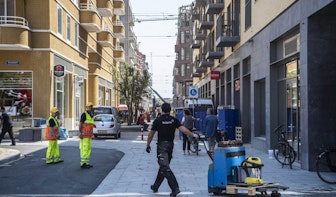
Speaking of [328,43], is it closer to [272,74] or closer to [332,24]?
[332,24]

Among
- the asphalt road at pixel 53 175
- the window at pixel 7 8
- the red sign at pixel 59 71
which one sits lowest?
the asphalt road at pixel 53 175

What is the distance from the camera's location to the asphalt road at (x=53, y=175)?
9.73 meters

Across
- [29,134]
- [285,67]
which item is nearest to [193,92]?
[285,67]

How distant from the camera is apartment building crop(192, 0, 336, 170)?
12.0 meters

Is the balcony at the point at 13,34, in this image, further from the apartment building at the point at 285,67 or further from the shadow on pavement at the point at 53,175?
the apartment building at the point at 285,67

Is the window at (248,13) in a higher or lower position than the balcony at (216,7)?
lower

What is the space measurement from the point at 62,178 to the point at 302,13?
292 inches

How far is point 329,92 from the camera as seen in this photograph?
12016mm

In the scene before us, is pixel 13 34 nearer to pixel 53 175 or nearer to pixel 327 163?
pixel 53 175

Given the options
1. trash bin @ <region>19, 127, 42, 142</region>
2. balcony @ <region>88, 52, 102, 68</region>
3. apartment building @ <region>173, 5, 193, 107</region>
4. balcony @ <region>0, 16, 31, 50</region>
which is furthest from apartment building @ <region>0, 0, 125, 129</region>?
apartment building @ <region>173, 5, 193, 107</region>

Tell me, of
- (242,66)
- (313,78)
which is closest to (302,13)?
(313,78)

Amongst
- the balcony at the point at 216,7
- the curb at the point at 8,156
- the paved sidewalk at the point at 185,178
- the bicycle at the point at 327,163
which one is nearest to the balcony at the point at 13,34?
the curb at the point at 8,156

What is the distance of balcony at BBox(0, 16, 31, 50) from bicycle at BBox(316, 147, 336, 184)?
17274mm

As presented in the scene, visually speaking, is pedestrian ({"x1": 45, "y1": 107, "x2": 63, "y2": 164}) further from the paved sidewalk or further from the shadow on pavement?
the paved sidewalk
